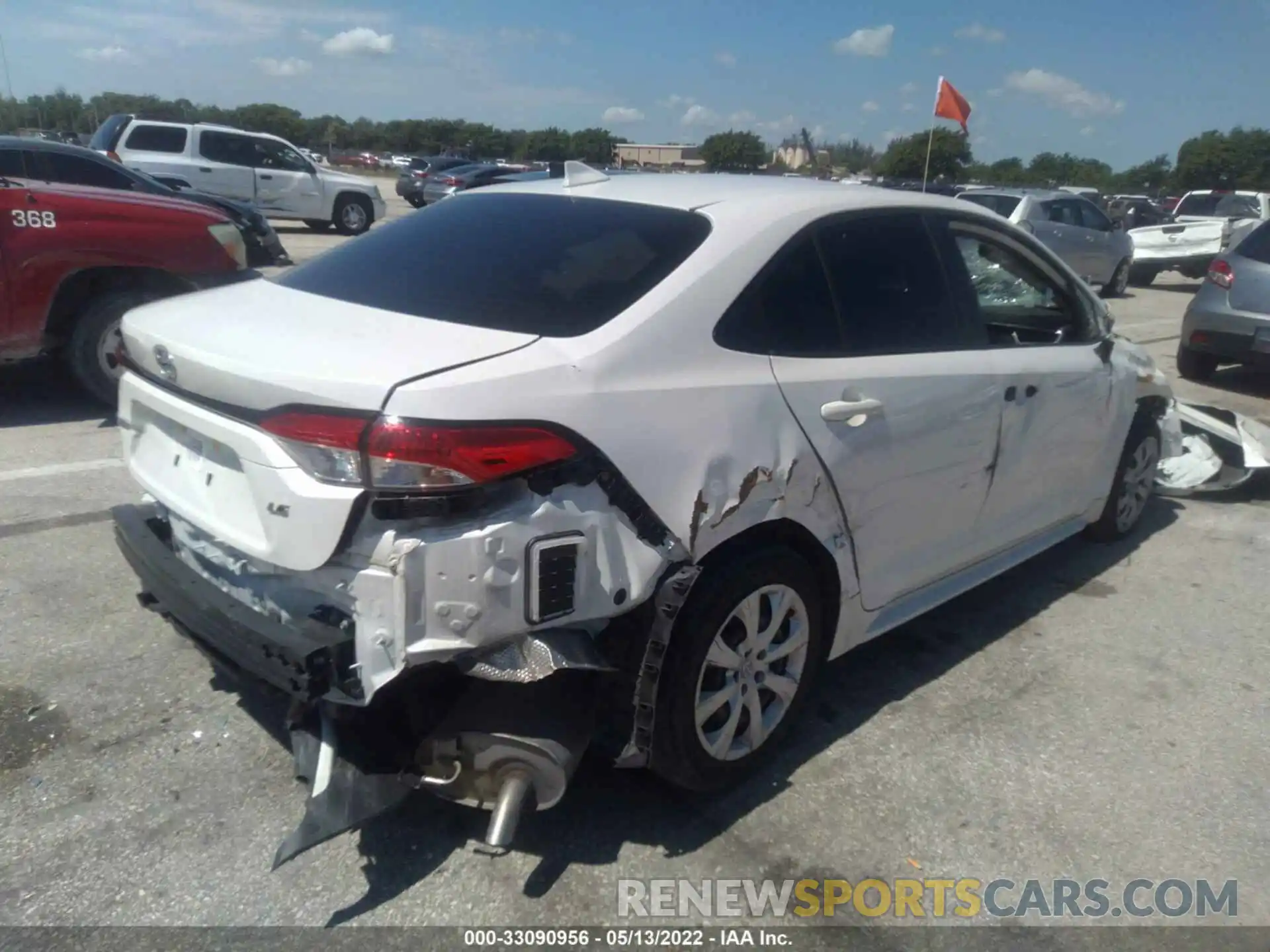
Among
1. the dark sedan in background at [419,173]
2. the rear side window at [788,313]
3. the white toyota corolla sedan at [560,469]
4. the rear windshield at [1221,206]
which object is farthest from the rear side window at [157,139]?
the rear windshield at [1221,206]

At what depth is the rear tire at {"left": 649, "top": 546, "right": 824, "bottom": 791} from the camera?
2688 mm

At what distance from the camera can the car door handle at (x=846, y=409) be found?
2.99 metres

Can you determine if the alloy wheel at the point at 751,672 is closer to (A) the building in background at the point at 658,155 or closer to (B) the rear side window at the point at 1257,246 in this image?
(A) the building in background at the point at 658,155

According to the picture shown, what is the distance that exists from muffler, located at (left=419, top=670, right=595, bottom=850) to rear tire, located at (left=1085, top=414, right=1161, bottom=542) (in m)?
3.37

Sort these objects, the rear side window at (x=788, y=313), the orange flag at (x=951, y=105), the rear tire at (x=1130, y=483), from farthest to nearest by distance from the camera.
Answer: the orange flag at (x=951, y=105) → the rear tire at (x=1130, y=483) → the rear side window at (x=788, y=313)

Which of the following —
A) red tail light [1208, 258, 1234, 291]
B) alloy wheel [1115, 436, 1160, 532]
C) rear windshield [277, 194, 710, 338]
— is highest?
rear windshield [277, 194, 710, 338]

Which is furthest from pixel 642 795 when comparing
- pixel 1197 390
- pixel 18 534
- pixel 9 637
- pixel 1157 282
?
pixel 1157 282

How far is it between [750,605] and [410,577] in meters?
1.02

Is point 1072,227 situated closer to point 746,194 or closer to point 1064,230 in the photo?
point 1064,230

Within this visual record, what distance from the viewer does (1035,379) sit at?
3902 millimetres

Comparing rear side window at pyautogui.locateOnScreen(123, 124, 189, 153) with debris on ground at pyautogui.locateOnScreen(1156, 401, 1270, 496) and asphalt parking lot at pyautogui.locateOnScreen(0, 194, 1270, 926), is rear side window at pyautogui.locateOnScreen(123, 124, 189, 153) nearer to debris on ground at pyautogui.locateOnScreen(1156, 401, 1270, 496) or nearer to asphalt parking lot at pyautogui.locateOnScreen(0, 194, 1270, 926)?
asphalt parking lot at pyautogui.locateOnScreen(0, 194, 1270, 926)

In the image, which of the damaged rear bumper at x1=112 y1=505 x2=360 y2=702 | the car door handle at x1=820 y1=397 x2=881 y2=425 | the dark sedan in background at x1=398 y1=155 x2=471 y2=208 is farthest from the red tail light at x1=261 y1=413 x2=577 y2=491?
the dark sedan in background at x1=398 y1=155 x2=471 y2=208

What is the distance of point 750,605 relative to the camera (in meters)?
2.86

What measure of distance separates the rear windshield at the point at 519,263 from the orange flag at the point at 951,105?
1200 cm
